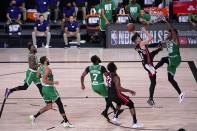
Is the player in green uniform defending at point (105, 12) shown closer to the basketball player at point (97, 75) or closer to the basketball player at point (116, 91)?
the basketball player at point (97, 75)

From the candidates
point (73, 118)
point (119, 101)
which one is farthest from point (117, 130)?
point (73, 118)

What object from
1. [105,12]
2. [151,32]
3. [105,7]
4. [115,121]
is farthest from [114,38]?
[115,121]

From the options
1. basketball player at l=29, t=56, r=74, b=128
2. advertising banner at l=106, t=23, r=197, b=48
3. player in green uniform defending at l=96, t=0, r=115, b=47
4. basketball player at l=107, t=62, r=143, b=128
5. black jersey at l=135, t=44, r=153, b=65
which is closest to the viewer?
basketball player at l=107, t=62, r=143, b=128

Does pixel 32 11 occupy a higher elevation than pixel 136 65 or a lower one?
higher

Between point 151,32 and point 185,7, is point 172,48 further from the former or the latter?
point 185,7

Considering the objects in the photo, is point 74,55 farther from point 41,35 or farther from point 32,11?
point 32,11

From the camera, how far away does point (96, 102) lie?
15328 millimetres

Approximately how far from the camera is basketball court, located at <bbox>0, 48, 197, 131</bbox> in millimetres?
13234

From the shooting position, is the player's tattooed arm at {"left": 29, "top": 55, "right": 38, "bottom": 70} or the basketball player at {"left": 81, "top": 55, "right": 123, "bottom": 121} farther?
the player's tattooed arm at {"left": 29, "top": 55, "right": 38, "bottom": 70}

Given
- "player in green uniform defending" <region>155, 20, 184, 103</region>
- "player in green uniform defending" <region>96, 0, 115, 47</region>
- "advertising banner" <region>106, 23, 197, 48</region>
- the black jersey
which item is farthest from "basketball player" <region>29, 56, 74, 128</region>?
"advertising banner" <region>106, 23, 197, 48</region>

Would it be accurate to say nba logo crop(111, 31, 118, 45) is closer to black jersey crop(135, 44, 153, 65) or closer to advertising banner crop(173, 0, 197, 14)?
advertising banner crop(173, 0, 197, 14)

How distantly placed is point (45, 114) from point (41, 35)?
10304 mm

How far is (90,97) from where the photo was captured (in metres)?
15.9

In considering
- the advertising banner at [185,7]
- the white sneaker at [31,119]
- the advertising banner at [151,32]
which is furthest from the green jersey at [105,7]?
the white sneaker at [31,119]
